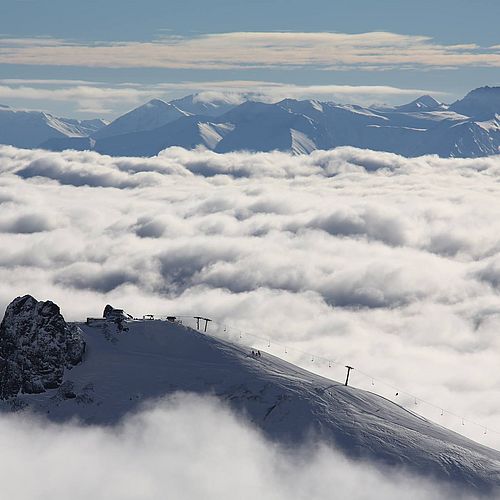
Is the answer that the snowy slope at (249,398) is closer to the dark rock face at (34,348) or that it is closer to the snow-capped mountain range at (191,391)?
the snow-capped mountain range at (191,391)

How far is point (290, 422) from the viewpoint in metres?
112

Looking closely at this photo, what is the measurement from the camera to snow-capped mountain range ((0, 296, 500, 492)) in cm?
10838

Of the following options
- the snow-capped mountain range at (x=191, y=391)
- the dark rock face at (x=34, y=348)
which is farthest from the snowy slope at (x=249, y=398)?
the dark rock face at (x=34, y=348)

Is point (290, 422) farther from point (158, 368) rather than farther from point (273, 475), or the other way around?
point (158, 368)

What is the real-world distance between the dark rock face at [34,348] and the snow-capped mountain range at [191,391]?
0.16 meters

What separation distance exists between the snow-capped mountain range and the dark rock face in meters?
0.16

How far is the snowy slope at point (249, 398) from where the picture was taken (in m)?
108

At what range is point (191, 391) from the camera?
376 ft

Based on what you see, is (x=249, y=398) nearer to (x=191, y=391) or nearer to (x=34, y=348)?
(x=191, y=391)

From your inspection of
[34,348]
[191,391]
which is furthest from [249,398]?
[34,348]

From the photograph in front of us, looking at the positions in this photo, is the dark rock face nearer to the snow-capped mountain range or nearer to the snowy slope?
the snow-capped mountain range

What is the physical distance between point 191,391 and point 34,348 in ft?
83.8

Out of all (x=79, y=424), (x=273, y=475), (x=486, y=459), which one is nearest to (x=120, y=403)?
(x=79, y=424)

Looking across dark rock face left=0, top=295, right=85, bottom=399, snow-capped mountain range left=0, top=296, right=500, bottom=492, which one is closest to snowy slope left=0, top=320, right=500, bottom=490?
snow-capped mountain range left=0, top=296, right=500, bottom=492
